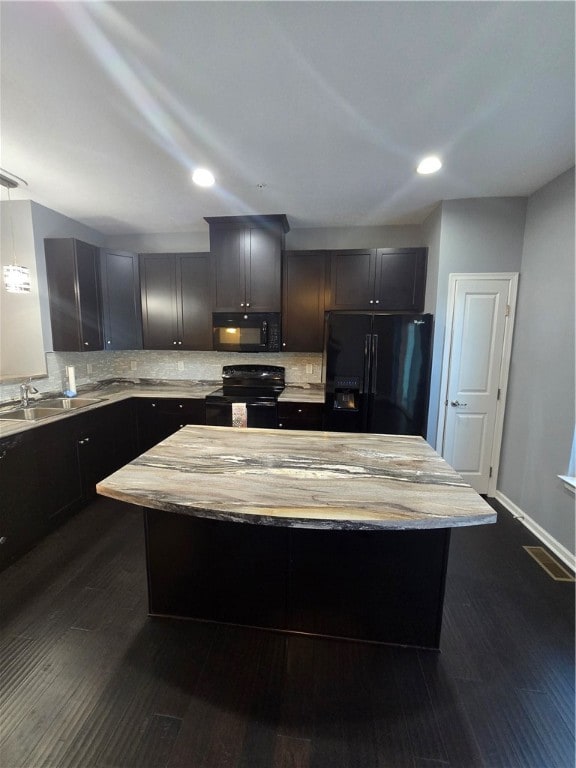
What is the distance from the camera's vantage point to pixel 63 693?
134cm

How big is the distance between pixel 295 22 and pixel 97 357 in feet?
12.1

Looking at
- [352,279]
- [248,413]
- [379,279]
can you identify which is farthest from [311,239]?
[248,413]

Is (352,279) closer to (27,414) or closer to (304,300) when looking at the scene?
(304,300)

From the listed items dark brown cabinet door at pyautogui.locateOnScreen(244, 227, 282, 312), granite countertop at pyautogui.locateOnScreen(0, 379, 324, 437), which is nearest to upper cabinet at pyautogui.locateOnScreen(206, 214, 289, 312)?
dark brown cabinet door at pyautogui.locateOnScreen(244, 227, 282, 312)

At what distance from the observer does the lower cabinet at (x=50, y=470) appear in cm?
208

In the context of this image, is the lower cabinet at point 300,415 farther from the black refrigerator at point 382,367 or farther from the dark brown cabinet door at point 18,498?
the dark brown cabinet door at point 18,498

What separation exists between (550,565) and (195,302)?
12.8 feet

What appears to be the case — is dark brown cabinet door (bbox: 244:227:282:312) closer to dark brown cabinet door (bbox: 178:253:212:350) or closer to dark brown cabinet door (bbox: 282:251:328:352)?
dark brown cabinet door (bbox: 282:251:328:352)

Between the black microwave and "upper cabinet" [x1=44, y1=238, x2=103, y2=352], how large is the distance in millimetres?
1296

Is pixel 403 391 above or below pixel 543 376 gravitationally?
below

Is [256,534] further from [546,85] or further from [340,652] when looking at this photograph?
[546,85]

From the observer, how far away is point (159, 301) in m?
3.60

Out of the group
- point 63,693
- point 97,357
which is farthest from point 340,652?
point 97,357

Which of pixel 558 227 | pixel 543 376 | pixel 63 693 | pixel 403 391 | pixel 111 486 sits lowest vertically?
pixel 63 693
